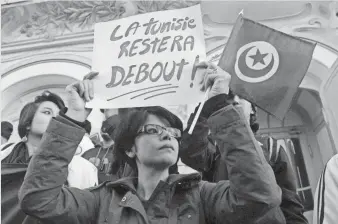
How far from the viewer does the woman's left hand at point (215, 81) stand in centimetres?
109

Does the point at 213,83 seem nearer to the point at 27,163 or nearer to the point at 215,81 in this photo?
the point at 215,81

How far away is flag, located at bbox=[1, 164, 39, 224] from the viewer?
1.35 meters

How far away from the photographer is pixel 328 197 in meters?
1.02

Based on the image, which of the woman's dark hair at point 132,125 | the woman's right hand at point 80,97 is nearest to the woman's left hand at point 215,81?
the woman's dark hair at point 132,125

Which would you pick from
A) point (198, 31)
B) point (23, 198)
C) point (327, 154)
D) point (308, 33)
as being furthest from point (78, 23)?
point (23, 198)

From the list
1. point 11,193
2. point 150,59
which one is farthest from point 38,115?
point 150,59

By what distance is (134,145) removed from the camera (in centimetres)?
121

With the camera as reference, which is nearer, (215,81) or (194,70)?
(215,81)

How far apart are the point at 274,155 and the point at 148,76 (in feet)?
1.83

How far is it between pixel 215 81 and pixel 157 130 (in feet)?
0.81

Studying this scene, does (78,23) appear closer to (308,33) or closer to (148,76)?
(308,33)

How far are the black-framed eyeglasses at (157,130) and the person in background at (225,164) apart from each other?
0.11 metres

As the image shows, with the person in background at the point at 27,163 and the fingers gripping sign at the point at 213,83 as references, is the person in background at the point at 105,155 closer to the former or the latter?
the person in background at the point at 27,163

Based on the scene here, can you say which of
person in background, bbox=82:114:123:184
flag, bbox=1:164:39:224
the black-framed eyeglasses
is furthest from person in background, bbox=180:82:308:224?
flag, bbox=1:164:39:224
